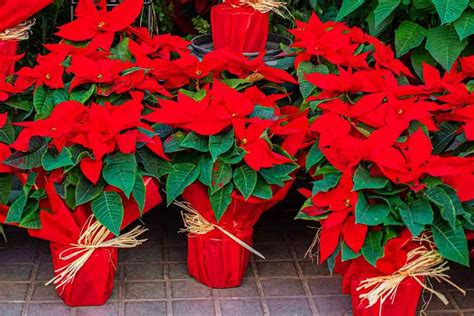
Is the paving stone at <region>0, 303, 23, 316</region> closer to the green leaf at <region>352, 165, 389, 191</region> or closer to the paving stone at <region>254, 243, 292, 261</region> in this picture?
the paving stone at <region>254, 243, 292, 261</region>

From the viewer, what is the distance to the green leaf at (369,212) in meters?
3.14

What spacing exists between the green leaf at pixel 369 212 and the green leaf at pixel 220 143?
540mm

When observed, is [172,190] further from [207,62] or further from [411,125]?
[411,125]

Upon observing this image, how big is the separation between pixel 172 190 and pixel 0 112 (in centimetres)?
82

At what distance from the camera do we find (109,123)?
11.0 ft

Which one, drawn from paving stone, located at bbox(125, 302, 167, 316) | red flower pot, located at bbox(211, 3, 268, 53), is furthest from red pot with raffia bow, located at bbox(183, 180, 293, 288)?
red flower pot, located at bbox(211, 3, 268, 53)

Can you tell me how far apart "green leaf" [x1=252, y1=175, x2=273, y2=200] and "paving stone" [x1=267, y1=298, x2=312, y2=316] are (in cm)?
49

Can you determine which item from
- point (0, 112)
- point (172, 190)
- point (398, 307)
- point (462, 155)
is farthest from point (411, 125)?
point (0, 112)

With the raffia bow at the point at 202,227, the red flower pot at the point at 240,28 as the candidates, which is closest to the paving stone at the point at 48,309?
the raffia bow at the point at 202,227

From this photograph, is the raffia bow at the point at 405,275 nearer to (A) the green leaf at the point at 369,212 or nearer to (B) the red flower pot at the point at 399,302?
(B) the red flower pot at the point at 399,302

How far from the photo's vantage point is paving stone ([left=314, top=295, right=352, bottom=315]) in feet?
12.0

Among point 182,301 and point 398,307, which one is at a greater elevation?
point 398,307

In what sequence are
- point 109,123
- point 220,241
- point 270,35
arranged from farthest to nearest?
1. point 270,35
2. point 220,241
3. point 109,123

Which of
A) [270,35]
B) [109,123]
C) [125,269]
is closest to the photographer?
[109,123]
